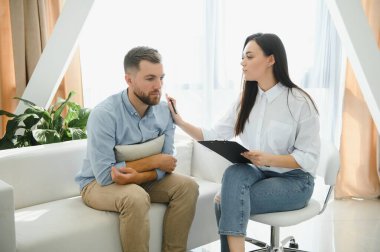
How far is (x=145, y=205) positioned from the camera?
2.29 metres

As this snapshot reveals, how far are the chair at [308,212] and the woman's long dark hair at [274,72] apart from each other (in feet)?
1.01

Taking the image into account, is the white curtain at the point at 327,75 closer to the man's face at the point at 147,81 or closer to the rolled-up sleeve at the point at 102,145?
the man's face at the point at 147,81

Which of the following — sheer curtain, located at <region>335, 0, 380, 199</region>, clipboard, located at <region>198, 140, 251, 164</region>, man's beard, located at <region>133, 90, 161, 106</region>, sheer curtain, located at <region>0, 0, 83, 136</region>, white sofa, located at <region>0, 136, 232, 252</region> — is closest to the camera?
white sofa, located at <region>0, 136, 232, 252</region>

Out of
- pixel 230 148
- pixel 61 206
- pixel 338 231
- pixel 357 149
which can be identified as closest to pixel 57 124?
pixel 61 206

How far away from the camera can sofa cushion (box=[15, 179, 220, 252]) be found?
2.14m

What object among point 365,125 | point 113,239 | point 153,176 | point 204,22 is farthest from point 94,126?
point 365,125

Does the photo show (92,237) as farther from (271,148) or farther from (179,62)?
(179,62)

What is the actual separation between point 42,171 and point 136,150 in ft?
1.76

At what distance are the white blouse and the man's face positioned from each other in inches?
19.6

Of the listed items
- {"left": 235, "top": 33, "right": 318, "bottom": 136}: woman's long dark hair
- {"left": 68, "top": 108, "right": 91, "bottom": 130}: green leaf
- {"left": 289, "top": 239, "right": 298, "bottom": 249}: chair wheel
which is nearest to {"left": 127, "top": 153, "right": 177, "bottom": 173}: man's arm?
{"left": 235, "top": 33, "right": 318, "bottom": 136}: woman's long dark hair

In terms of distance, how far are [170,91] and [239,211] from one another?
2156mm

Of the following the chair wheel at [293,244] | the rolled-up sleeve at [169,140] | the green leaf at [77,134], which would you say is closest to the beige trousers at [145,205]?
the rolled-up sleeve at [169,140]

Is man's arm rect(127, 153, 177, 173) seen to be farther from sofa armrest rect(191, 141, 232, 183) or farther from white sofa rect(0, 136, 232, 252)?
sofa armrest rect(191, 141, 232, 183)

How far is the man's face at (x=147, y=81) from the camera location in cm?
246
